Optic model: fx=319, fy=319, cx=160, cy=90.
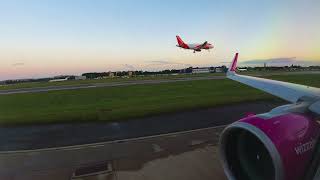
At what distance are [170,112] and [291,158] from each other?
17030mm

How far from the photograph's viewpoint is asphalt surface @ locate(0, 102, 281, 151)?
15.2 m

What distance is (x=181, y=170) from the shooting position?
1078cm

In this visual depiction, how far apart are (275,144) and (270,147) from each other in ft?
0.30

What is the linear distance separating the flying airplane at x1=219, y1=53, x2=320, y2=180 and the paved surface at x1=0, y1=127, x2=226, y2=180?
4450mm

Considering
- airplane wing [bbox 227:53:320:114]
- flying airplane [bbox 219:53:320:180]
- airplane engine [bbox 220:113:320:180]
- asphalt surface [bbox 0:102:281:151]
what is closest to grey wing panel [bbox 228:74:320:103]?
airplane wing [bbox 227:53:320:114]

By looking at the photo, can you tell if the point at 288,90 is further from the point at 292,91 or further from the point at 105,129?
the point at 105,129

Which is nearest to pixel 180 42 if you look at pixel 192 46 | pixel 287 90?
pixel 192 46

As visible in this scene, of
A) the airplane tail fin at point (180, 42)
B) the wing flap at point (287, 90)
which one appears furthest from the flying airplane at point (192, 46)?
the wing flap at point (287, 90)

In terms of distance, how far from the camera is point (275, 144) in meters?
4.77

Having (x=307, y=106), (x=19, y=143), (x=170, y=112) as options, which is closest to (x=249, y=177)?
(x=307, y=106)

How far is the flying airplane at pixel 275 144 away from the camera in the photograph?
4.77 metres

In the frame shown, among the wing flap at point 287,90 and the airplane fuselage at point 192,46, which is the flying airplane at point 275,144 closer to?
the wing flap at point 287,90

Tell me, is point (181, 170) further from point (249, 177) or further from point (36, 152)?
point (36, 152)

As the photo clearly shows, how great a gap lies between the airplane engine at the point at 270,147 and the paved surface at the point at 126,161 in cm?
444
